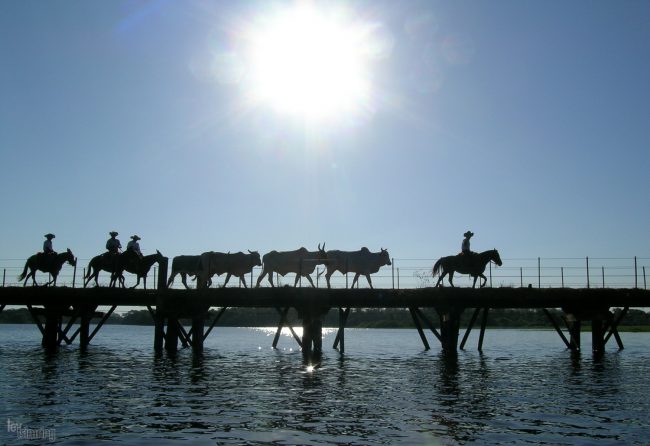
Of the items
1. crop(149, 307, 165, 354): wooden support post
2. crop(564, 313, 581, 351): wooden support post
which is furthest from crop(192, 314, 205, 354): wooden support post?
crop(564, 313, 581, 351): wooden support post

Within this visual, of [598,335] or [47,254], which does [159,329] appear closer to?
[47,254]

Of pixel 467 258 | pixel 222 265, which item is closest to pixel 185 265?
pixel 222 265

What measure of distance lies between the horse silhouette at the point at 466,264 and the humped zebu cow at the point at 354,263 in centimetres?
377

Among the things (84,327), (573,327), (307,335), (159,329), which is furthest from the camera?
(84,327)

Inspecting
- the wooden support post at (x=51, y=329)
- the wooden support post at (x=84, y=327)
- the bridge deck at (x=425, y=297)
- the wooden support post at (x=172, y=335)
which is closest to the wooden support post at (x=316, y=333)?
the bridge deck at (x=425, y=297)

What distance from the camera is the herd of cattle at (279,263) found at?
35094 millimetres

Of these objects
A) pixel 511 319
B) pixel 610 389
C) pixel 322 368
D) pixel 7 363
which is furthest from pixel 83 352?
pixel 511 319

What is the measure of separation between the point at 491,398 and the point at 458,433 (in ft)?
17.7

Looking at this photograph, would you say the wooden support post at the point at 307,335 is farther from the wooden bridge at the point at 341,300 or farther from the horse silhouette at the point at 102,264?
the horse silhouette at the point at 102,264

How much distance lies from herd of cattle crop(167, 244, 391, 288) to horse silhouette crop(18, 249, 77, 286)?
19.1 ft

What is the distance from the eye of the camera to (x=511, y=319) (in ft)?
397

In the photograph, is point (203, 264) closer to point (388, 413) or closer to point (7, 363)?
point (7, 363)

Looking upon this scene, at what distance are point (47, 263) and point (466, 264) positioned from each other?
2290 centimetres

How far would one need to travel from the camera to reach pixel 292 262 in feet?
117
